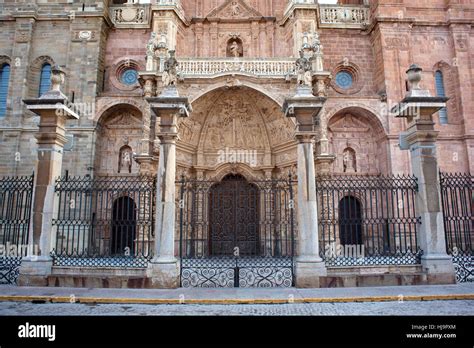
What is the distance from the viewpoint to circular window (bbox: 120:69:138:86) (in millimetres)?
19453

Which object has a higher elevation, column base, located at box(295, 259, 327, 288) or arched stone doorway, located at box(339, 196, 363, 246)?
arched stone doorway, located at box(339, 196, 363, 246)

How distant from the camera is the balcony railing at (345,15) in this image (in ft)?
64.9

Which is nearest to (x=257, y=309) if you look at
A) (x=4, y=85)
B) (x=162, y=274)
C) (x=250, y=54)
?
(x=162, y=274)

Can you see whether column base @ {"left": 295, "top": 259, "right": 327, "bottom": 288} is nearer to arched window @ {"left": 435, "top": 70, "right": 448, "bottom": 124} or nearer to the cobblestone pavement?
the cobblestone pavement

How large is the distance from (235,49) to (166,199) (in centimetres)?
1343

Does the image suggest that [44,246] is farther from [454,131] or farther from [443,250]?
[454,131]

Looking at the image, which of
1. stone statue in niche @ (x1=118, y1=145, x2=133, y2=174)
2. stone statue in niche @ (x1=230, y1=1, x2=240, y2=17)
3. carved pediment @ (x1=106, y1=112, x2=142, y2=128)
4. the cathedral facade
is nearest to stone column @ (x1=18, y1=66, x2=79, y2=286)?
the cathedral facade

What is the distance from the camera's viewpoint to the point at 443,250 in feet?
28.3

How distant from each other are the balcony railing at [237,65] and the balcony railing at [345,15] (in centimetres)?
548

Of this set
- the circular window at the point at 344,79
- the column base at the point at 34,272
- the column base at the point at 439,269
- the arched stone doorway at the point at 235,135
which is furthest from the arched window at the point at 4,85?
the column base at the point at 439,269

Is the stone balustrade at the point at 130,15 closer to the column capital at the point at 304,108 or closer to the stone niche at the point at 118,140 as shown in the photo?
the stone niche at the point at 118,140

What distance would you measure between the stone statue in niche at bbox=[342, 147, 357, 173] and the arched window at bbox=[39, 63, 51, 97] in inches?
646
